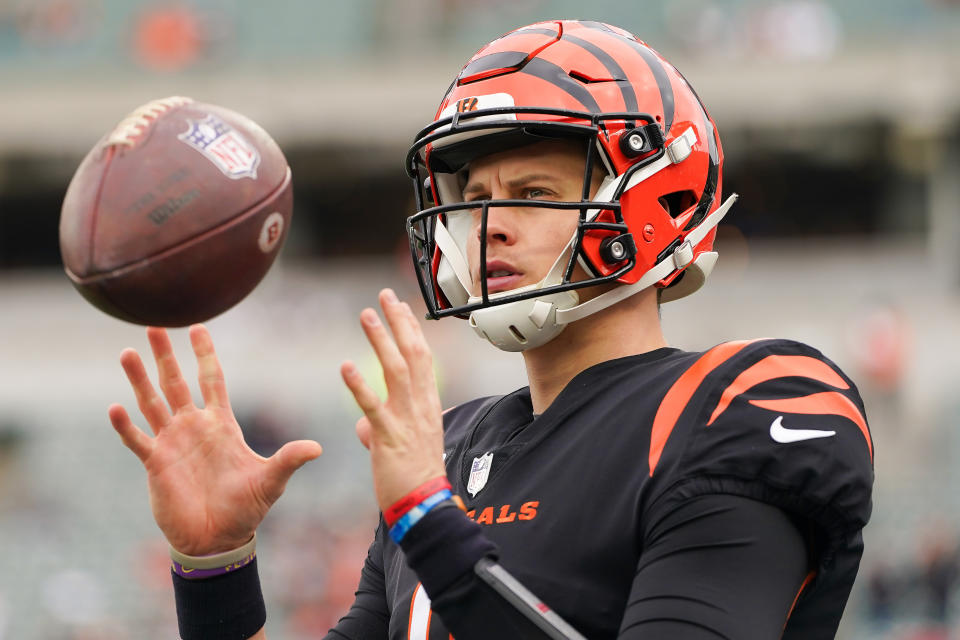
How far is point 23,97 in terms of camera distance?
1424 cm

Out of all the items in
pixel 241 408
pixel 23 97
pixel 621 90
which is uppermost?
pixel 621 90

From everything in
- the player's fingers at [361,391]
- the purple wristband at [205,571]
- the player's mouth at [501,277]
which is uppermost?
the player's fingers at [361,391]

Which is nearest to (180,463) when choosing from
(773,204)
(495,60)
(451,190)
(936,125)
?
(451,190)

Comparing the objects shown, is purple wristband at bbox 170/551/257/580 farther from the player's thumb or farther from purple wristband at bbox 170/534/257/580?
the player's thumb

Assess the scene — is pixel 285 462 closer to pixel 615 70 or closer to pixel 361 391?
pixel 361 391

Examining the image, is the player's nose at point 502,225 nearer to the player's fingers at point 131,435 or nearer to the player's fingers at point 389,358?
the player's fingers at point 389,358

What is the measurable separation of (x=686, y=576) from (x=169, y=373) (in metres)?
1.07

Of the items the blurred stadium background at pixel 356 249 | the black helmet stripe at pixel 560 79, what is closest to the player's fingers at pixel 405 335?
the black helmet stripe at pixel 560 79

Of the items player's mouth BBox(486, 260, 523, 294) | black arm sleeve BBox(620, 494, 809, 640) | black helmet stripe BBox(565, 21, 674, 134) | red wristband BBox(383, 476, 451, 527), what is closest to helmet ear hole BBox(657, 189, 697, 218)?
black helmet stripe BBox(565, 21, 674, 134)

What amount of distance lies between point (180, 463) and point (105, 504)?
27.3 feet

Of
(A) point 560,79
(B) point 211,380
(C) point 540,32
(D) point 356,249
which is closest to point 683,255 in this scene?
(A) point 560,79

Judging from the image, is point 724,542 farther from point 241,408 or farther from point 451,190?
point 241,408

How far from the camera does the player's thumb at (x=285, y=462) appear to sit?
2025 mm

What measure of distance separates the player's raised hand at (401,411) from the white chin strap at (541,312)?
37 cm
